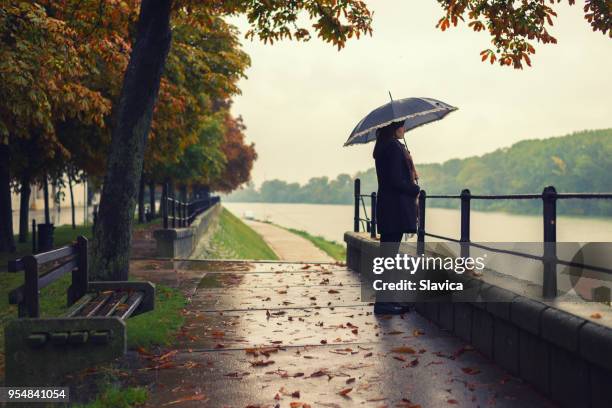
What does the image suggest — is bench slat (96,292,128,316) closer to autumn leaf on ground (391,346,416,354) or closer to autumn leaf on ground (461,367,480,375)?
autumn leaf on ground (391,346,416,354)

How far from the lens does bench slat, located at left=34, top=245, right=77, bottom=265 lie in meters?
4.94

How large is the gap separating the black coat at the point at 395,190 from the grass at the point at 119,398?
11.3ft

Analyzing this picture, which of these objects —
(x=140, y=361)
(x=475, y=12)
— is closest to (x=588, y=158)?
(x=475, y=12)

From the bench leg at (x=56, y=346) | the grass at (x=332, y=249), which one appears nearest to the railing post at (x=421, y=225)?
the bench leg at (x=56, y=346)

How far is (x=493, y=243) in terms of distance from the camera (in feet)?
20.4

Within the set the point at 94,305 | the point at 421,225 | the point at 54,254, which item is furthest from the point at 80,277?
the point at 421,225

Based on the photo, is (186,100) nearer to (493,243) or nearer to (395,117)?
(395,117)

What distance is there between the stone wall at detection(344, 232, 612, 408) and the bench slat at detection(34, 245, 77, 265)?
3.75 meters

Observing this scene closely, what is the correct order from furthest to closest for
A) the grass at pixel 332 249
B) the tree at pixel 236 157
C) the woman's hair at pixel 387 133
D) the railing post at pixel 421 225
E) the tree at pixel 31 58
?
the tree at pixel 236 157 < the grass at pixel 332 249 < the tree at pixel 31 58 < the railing post at pixel 421 225 < the woman's hair at pixel 387 133

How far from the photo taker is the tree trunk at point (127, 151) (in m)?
8.30

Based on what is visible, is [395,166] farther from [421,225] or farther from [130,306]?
[130,306]

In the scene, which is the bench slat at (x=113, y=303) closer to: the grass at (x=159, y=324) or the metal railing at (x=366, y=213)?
the grass at (x=159, y=324)

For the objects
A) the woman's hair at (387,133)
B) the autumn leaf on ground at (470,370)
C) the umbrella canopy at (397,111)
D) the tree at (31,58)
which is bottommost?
the autumn leaf on ground at (470,370)

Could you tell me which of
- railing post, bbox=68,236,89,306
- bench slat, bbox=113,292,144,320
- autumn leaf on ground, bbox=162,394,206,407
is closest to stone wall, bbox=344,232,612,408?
autumn leaf on ground, bbox=162,394,206,407
